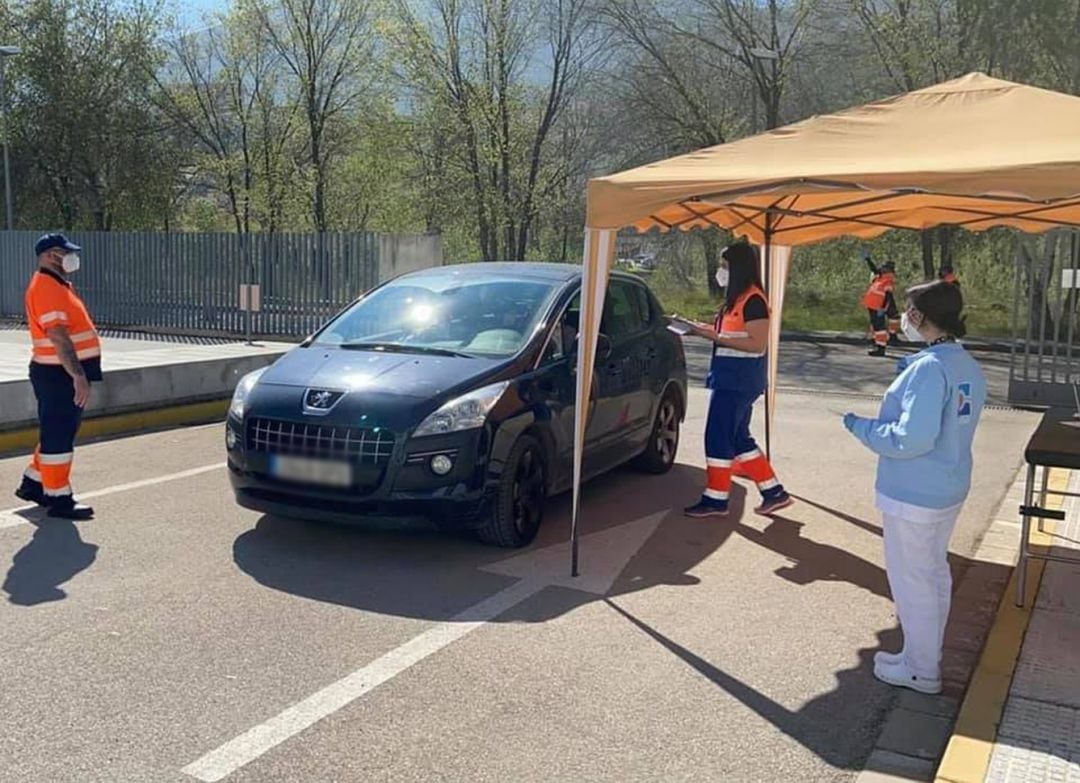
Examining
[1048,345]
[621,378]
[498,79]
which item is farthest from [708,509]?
[498,79]


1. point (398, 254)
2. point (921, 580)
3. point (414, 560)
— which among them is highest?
point (398, 254)

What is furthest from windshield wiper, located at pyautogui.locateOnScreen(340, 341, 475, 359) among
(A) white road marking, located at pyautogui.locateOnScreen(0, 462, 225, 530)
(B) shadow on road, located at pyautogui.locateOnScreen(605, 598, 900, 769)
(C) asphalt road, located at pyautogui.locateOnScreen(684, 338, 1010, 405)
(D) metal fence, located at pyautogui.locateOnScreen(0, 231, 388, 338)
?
(D) metal fence, located at pyautogui.locateOnScreen(0, 231, 388, 338)

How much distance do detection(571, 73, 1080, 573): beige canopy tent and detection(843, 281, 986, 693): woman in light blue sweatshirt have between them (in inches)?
25.5

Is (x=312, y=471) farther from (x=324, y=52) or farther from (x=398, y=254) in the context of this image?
(x=324, y=52)

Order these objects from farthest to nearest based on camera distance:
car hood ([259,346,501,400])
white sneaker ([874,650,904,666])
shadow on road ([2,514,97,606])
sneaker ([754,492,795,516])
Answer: sneaker ([754,492,795,516]), car hood ([259,346,501,400]), shadow on road ([2,514,97,606]), white sneaker ([874,650,904,666])

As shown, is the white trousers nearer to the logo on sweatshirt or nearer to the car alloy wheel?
the logo on sweatshirt

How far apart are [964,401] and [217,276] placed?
693 inches

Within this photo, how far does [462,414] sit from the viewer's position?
222 inches

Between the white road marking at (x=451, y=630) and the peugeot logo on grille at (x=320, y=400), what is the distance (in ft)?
4.21

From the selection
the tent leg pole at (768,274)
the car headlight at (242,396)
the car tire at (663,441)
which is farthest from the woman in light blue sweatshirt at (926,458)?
the car tire at (663,441)

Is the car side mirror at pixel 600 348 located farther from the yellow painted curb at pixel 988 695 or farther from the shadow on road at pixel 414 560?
the yellow painted curb at pixel 988 695

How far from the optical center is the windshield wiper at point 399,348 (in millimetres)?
6285

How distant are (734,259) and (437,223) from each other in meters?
25.5

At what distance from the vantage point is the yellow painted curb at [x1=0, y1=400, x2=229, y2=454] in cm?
866
